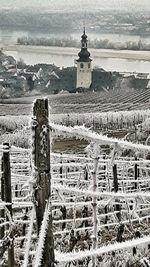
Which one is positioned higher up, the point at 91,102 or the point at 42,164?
the point at 42,164

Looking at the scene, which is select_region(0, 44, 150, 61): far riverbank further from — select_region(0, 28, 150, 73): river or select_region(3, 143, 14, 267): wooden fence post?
select_region(3, 143, 14, 267): wooden fence post

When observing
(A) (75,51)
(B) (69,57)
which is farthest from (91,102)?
(B) (69,57)

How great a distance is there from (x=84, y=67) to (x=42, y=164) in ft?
199

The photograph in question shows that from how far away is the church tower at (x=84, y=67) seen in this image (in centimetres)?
5734

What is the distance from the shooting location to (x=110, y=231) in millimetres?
4613

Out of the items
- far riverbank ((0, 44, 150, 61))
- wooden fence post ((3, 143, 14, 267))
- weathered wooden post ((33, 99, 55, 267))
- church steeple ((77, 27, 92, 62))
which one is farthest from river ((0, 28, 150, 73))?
weathered wooden post ((33, 99, 55, 267))

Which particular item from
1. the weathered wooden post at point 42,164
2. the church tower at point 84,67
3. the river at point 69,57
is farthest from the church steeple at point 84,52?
the weathered wooden post at point 42,164

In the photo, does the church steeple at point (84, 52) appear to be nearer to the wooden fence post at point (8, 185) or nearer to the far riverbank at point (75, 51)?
the far riverbank at point (75, 51)

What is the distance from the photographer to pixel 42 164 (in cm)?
191

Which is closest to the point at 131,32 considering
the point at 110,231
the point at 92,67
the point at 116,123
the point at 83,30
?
the point at 83,30

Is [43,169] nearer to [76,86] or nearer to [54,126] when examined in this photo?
[54,126]

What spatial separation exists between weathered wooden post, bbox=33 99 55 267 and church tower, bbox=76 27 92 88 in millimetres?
54805

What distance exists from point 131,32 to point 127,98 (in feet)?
98.9

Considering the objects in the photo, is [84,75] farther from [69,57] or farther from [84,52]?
[69,57]
